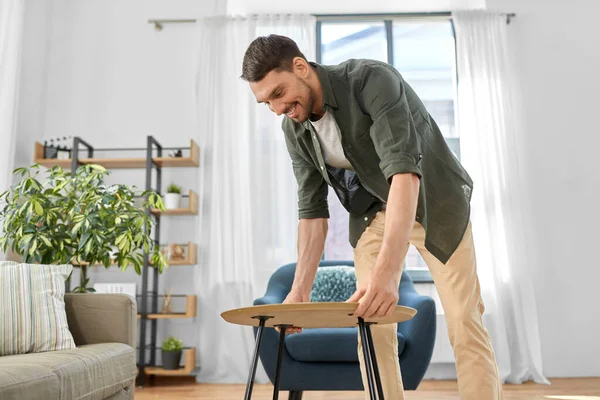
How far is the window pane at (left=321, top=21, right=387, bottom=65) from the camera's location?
459cm

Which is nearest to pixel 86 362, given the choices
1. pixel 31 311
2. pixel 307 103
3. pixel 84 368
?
pixel 84 368

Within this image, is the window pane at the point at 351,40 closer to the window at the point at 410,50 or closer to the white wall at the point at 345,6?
the window at the point at 410,50

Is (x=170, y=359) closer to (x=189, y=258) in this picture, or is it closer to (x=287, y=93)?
(x=189, y=258)

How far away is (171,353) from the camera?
3.79 metres

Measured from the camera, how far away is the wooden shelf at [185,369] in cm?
377

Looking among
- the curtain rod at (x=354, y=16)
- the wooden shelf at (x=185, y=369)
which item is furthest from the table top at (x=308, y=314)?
the curtain rod at (x=354, y=16)

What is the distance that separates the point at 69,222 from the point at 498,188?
2.78 metres

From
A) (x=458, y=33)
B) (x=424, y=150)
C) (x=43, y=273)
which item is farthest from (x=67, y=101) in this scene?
(x=424, y=150)

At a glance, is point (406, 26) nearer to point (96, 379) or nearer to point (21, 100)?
point (21, 100)

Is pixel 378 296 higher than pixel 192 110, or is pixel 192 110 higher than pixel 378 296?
pixel 192 110

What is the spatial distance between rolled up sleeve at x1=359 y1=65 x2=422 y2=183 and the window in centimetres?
307

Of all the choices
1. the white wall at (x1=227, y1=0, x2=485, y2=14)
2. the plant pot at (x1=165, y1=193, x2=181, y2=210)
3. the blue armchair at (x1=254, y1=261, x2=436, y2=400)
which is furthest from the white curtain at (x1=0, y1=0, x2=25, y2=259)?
the blue armchair at (x1=254, y1=261, x2=436, y2=400)

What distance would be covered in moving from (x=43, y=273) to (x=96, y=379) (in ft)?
1.73

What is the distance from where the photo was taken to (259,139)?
4281 millimetres
